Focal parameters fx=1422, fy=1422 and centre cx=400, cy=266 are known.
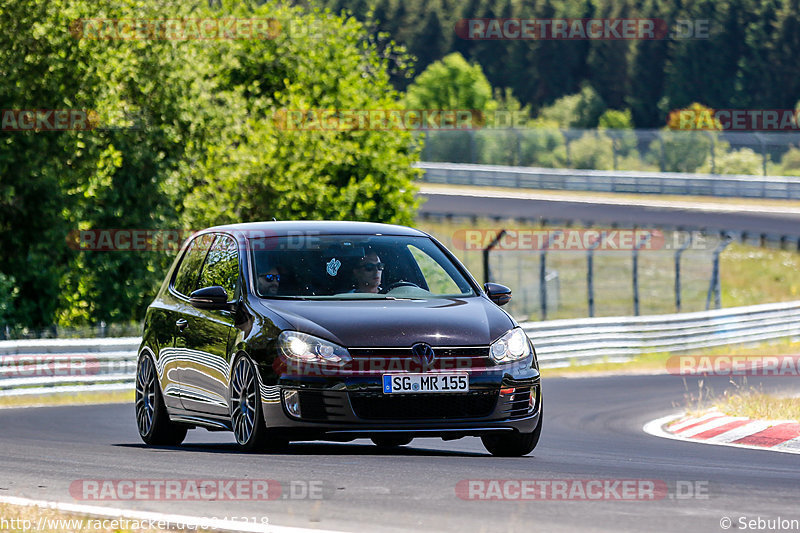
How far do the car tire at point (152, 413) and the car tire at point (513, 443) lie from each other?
2.48 m

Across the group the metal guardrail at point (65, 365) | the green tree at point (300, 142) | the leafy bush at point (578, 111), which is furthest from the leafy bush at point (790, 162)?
the leafy bush at point (578, 111)

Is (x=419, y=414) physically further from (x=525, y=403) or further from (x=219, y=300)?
(x=219, y=300)

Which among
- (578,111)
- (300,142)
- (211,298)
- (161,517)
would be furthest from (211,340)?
(578,111)

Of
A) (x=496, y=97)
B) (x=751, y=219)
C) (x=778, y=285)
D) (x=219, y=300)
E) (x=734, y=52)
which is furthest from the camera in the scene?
(x=496, y=97)

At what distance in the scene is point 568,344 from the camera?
27562 mm

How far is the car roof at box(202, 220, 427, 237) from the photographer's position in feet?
32.6

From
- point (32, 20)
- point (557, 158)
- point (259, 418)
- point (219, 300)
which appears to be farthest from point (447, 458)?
point (557, 158)

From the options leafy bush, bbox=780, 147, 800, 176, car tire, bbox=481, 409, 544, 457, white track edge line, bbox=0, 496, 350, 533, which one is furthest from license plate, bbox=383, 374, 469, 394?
leafy bush, bbox=780, 147, 800, 176

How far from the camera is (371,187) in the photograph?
3903 centimetres

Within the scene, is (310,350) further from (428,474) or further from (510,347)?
(510,347)

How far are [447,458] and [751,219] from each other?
40.4m

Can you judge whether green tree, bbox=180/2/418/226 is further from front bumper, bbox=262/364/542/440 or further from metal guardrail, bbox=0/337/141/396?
front bumper, bbox=262/364/542/440

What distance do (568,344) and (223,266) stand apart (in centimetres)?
1809

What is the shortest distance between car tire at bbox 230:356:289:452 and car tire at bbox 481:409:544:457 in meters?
1.44
